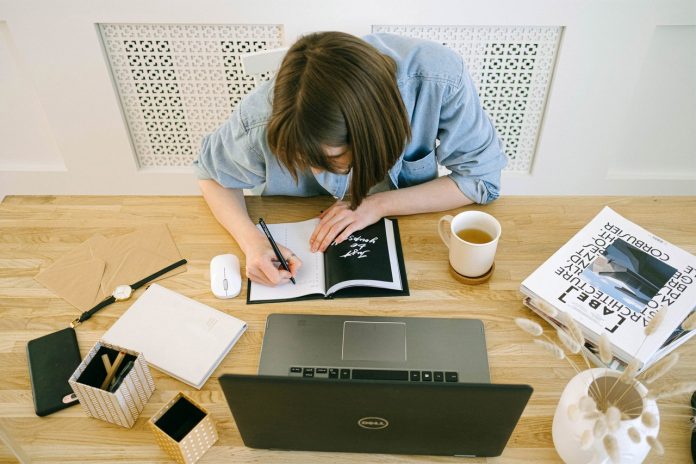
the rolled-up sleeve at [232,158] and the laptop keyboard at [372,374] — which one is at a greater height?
the rolled-up sleeve at [232,158]

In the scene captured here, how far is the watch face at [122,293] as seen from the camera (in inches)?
43.3

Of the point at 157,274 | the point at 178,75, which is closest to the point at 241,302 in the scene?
the point at 157,274

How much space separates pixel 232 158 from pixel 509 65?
1.26m

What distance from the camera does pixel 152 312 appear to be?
1071mm

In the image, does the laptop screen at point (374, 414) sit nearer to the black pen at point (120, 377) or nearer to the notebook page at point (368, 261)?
the black pen at point (120, 377)

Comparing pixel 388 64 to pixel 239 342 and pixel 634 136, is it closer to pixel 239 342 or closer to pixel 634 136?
pixel 239 342

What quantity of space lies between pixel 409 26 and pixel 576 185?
1071 millimetres

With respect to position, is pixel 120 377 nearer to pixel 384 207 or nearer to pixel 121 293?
pixel 121 293

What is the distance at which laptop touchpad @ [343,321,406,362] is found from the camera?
3.19 feet

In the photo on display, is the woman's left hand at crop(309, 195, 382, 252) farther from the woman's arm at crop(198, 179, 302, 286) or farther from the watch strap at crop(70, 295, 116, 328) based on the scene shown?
the watch strap at crop(70, 295, 116, 328)

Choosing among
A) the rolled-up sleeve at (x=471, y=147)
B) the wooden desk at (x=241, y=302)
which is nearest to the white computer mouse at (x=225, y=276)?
the wooden desk at (x=241, y=302)

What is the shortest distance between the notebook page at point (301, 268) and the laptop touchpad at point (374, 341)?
0.40 feet

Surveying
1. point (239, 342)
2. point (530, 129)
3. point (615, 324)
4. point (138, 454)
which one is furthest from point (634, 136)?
point (138, 454)

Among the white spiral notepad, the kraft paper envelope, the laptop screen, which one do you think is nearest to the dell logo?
the laptop screen
